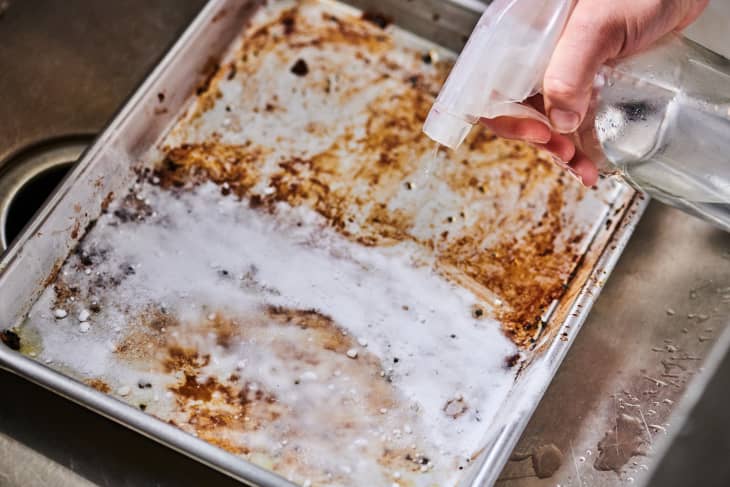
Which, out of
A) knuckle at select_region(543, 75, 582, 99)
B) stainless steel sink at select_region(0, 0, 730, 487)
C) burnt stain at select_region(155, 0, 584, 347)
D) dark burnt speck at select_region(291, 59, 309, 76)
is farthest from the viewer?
dark burnt speck at select_region(291, 59, 309, 76)

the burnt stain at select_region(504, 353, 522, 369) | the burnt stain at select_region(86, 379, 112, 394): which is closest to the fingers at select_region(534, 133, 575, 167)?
the burnt stain at select_region(504, 353, 522, 369)

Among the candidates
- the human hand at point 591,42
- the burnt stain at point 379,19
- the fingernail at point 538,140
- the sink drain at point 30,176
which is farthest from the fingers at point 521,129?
the sink drain at point 30,176

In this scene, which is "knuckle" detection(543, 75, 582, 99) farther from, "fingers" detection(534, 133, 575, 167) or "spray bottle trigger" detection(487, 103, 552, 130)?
"fingers" detection(534, 133, 575, 167)

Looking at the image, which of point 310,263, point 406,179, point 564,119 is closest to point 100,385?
point 310,263

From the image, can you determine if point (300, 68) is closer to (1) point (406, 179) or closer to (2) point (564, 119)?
(1) point (406, 179)

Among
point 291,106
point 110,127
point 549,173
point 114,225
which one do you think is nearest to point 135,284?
point 114,225

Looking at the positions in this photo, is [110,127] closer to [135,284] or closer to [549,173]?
[135,284]

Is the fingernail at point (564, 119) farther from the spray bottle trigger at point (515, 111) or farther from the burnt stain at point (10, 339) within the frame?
the burnt stain at point (10, 339)

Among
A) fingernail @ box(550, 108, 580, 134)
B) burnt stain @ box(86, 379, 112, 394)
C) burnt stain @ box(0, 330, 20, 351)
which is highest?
fingernail @ box(550, 108, 580, 134)
